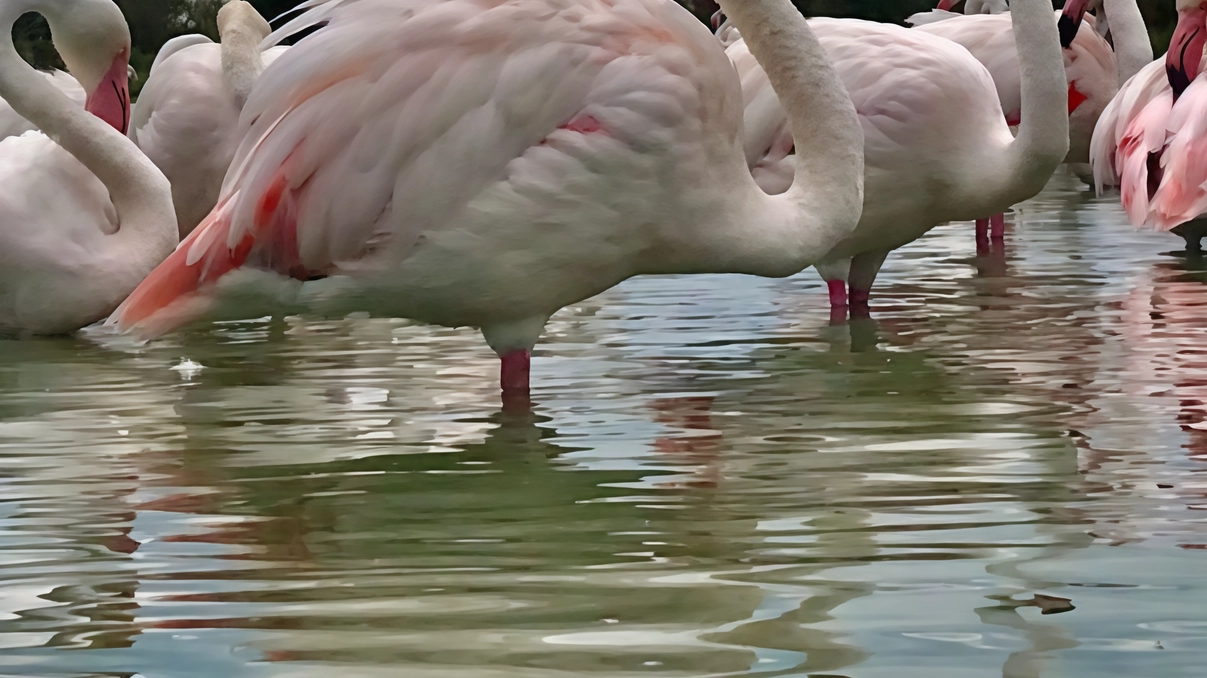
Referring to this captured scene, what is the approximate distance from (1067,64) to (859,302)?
3.56m

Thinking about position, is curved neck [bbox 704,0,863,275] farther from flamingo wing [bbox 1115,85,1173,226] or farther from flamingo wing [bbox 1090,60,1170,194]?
flamingo wing [bbox 1090,60,1170,194]

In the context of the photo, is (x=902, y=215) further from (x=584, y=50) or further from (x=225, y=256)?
(x=225, y=256)

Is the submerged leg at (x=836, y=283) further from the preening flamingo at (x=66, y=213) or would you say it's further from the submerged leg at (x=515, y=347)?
the preening flamingo at (x=66, y=213)

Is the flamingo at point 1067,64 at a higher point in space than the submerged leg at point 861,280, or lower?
higher

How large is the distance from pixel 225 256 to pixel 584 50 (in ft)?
3.55

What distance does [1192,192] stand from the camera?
7723mm

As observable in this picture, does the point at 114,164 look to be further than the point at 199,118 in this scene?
No

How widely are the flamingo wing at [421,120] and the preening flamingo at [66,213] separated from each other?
202 centimetres

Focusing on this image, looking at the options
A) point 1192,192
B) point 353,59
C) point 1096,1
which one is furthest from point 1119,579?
point 1096,1

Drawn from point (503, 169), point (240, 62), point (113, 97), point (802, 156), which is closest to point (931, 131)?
point (802, 156)

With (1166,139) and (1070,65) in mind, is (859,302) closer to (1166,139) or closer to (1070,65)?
(1166,139)

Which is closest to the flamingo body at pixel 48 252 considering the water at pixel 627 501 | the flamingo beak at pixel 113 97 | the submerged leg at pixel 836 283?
the water at pixel 627 501

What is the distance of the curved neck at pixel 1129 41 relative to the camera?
10711mm

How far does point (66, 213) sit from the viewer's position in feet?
22.9
